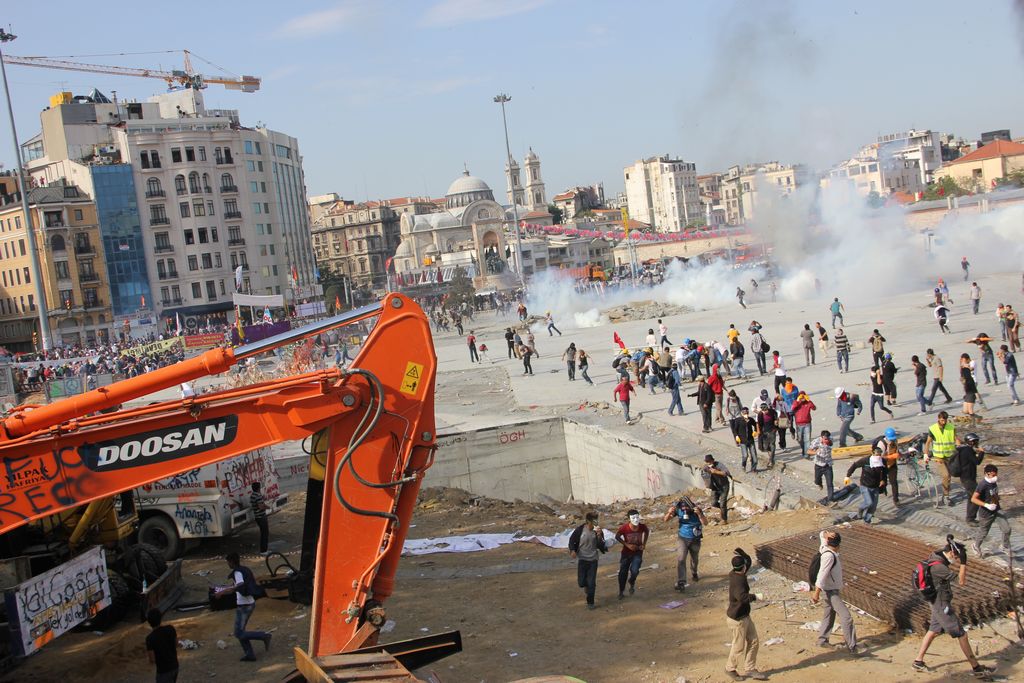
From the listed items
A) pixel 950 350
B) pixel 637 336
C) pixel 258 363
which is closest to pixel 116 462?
pixel 950 350

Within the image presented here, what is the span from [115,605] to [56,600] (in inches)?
81.9

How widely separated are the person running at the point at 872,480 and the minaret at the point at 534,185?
16265cm

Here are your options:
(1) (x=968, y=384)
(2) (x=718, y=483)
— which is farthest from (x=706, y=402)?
(2) (x=718, y=483)

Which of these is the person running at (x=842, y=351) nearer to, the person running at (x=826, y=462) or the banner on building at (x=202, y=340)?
the person running at (x=826, y=462)

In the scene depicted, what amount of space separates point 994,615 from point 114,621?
10247mm

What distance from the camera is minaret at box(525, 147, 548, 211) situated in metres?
175

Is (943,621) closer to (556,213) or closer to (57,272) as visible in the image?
(57,272)

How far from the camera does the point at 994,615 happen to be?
32.1 ft

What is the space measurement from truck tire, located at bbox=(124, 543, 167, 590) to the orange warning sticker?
22.7ft

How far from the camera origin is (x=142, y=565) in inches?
501

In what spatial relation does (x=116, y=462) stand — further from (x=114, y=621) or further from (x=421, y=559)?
(x=421, y=559)

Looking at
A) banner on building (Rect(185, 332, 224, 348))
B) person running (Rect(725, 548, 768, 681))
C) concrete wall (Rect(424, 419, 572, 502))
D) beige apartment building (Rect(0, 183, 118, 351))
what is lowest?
concrete wall (Rect(424, 419, 572, 502))

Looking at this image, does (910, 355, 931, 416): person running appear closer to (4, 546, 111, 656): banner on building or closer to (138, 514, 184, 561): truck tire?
(138, 514, 184, 561): truck tire

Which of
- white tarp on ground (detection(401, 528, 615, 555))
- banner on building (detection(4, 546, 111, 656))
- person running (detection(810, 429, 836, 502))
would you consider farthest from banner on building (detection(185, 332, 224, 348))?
person running (detection(810, 429, 836, 502))
